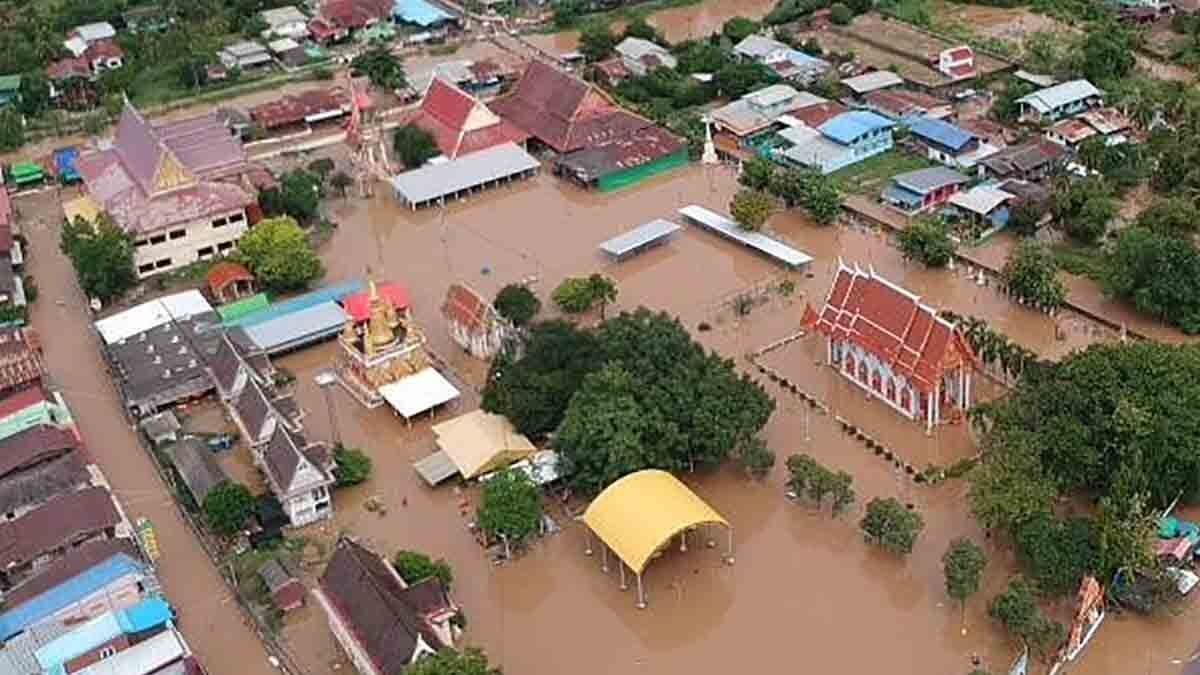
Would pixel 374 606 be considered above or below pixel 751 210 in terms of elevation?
above

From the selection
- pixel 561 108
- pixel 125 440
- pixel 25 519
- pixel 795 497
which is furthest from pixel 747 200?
→ pixel 25 519

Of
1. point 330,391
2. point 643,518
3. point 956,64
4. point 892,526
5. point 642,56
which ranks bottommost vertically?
point 642,56

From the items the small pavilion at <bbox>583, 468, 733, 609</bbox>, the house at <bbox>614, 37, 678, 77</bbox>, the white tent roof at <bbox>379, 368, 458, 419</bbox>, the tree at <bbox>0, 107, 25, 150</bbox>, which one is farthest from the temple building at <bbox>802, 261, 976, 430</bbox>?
the tree at <bbox>0, 107, 25, 150</bbox>

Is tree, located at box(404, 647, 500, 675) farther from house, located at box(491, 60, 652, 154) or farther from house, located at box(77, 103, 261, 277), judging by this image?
house, located at box(491, 60, 652, 154)

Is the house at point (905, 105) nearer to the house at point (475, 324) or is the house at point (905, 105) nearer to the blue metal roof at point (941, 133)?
the blue metal roof at point (941, 133)

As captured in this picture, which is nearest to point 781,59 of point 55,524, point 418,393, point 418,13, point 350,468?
point 418,13

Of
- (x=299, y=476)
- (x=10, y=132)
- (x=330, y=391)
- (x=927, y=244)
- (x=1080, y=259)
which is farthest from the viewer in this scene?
(x=10, y=132)

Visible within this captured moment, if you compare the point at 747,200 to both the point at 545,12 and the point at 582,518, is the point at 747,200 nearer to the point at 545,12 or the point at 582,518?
the point at 582,518

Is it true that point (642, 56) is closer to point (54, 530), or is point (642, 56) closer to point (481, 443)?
point (481, 443)
